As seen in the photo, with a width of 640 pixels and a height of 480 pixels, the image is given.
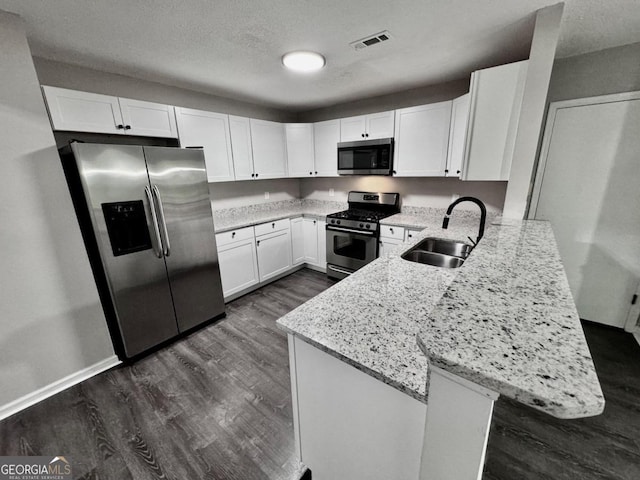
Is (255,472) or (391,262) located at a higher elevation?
(391,262)

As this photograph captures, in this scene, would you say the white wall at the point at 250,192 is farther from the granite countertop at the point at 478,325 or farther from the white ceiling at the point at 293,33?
the granite countertop at the point at 478,325

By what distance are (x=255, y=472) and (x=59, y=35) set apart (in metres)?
2.96

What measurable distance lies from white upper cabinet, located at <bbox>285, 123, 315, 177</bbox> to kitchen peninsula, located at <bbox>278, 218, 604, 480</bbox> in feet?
8.69

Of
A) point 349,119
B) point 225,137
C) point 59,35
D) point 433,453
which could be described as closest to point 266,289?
point 225,137

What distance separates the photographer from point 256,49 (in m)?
1.96

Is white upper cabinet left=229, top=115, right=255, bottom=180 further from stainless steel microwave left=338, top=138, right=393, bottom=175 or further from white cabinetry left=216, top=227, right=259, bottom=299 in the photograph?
stainless steel microwave left=338, top=138, right=393, bottom=175

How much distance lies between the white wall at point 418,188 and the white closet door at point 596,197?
405mm

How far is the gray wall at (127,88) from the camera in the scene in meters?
2.11

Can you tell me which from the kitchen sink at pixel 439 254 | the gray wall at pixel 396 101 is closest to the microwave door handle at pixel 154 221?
the kitchen sink at pixel 439 254

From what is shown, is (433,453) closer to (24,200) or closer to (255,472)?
(255,472)

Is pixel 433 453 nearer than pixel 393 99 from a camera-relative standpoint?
Yes

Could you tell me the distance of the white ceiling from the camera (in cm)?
148

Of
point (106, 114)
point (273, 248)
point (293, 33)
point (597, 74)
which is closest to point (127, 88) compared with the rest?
point (106, 114)

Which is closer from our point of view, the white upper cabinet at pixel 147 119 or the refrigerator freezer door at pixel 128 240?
the refrigerator freezer door at pixel 128 240
